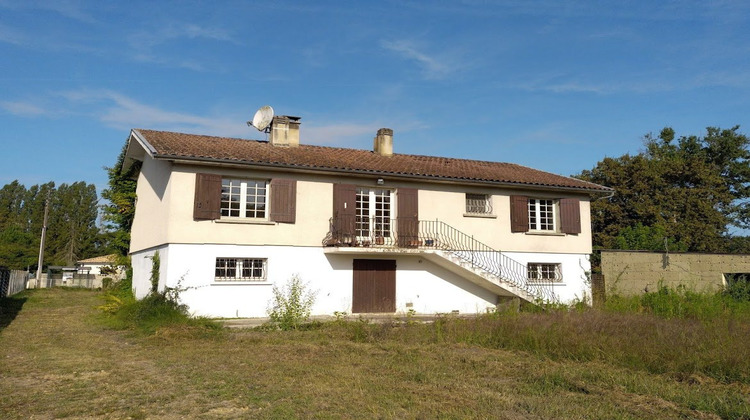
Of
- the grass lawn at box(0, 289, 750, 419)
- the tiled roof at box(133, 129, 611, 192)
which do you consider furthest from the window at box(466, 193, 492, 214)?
the grass lawn at box(0, 289, 750, 419)

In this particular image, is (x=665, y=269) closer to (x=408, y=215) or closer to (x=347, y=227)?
(x=408, y=215)

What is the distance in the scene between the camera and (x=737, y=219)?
41.7 meters

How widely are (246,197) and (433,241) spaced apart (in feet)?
20.2

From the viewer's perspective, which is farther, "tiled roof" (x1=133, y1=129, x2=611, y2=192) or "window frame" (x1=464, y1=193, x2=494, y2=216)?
"window frame" (x1=464, y1=193, x2=494, y2=216)

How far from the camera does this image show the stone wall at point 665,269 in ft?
68.3

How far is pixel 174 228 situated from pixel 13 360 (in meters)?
6.37

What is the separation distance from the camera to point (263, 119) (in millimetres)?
20688

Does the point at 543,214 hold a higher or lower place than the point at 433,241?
higher

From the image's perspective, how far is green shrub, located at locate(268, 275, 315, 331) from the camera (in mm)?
14914

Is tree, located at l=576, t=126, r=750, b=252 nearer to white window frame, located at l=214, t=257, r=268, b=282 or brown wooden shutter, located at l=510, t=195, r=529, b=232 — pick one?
brown wooden shutter, located at l=510, t=195, r=529, b=232

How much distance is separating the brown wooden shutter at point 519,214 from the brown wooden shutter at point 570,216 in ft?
4.83

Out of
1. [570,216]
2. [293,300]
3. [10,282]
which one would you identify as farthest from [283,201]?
[10,282]

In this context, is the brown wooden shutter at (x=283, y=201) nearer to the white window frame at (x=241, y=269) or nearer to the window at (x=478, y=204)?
the white window frame at (x=241, y=269)

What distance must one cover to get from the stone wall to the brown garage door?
27.5ft
